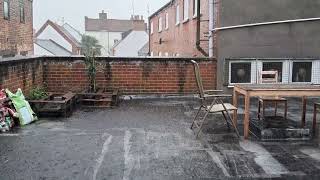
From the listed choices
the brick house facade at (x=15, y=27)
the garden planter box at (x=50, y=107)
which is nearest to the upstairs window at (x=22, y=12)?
the brick house facade at (x=15, y=27)

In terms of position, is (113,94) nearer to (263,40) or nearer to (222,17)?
(222,17)

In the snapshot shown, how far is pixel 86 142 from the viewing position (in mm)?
6016

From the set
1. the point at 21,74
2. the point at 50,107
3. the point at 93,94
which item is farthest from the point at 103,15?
the point at 50,107

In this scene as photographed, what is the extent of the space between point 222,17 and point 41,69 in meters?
5.41

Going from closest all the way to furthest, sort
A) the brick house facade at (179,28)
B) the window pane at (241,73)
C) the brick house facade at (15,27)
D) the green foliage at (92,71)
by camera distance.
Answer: the green foliage at (92,71), the window pane at (241,73), the brick house facade at (179,28), the brick house facade at (15,27)

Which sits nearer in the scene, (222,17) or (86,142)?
(86,142)

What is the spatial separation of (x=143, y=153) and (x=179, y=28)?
43.7 ft

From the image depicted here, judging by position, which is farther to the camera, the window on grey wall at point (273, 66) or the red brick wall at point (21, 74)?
the window on grey wall at point (273, 66)

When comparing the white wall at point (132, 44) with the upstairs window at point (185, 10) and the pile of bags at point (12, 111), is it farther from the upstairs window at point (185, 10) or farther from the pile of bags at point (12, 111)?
the pile of bags at point (12, 111)

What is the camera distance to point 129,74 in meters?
11.1

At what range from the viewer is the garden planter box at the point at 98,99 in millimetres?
9500

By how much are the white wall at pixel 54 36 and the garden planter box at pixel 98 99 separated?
41.0m

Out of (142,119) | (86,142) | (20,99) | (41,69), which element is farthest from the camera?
(41,69)

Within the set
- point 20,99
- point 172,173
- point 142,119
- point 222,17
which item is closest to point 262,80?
point 142,119
